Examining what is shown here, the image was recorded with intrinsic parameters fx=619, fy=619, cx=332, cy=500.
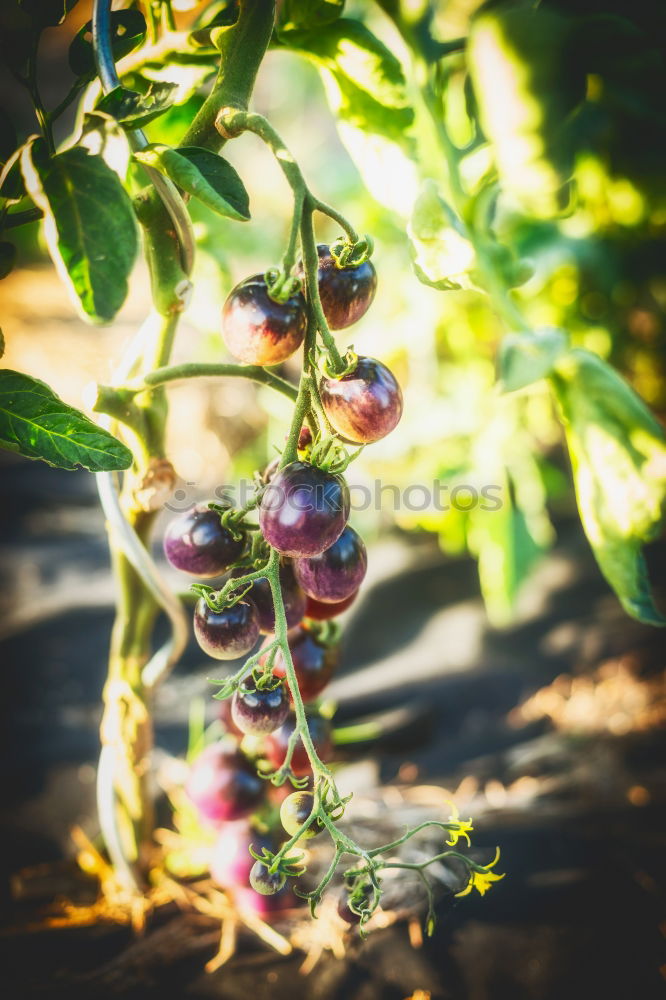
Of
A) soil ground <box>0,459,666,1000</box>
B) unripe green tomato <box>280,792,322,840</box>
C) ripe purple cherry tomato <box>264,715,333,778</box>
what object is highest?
unripe green tomato <box>280,792,322,840</box>

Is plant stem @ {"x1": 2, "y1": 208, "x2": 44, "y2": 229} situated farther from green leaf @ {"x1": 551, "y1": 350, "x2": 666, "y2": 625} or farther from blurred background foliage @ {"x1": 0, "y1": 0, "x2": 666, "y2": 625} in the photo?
green leaf @ {"x1": 551, "y1": 350, "x2": 666, "y2": 625}

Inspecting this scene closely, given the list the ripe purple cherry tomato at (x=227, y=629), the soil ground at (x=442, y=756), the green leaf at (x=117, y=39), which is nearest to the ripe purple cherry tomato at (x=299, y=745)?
the ripe purple cherry tomato at (x=227, y=629)

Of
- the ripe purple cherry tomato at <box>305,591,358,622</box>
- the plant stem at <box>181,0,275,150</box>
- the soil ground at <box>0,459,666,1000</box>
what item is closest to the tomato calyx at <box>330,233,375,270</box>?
the plant stem at <box>181,0,275,150</box>

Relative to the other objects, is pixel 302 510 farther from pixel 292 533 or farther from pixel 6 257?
pixel 6 257

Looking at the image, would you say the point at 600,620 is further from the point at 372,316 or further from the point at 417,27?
the point at 417,27

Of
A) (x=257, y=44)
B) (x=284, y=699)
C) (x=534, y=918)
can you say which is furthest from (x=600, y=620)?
(x=257, y=44)

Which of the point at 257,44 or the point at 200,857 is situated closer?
the point at 257,44

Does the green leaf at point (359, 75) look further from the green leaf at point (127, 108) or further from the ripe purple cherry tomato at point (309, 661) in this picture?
the ripe purple cherry tomato at point (309, 661)
